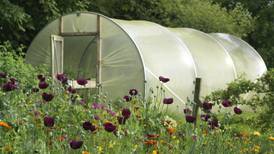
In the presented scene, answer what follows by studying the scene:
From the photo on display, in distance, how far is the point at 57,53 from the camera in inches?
436

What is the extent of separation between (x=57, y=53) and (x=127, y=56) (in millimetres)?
1764

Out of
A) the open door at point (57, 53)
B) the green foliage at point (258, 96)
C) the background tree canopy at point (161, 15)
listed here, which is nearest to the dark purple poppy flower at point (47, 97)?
the green foliage at point (258, 96)

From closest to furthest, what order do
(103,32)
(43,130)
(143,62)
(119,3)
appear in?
(43,130)
(143,62)
(103,32)
(119,3)

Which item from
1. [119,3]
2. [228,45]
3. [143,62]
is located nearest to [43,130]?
[143,62]

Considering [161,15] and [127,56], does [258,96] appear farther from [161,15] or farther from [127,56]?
[161,15]

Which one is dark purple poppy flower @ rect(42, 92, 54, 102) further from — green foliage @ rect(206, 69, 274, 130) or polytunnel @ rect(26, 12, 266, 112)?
polytunnel @ rect(26, 12, 266, 112)

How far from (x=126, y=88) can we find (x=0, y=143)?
266 inches

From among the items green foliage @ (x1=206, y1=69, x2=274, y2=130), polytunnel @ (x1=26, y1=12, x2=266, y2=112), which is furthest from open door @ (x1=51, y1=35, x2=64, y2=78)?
green foliage @ (x1=206, y1=69, x2=274, y2=130)

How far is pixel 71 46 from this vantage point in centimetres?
1173

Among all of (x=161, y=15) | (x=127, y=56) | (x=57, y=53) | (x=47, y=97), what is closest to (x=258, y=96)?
(x=127, y=56)

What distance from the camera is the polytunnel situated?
10.1 meters

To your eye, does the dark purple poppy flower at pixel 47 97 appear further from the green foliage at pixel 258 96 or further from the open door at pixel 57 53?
the open door at pixel 57 53

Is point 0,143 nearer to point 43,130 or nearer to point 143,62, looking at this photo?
point 43,130

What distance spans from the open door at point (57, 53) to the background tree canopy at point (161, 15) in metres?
1.36
